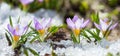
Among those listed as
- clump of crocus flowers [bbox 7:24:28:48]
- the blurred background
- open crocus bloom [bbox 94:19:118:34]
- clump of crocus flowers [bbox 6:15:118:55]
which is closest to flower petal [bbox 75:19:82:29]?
clump of crocus flowers [bbox 6:15:118:55]

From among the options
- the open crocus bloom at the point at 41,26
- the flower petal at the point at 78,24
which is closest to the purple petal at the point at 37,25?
the open crocus bloom at the point at 41,26

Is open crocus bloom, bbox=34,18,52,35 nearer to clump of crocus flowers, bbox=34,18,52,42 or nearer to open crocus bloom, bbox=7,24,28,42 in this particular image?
clump of crocus flowers, bbox=34,18,52,42

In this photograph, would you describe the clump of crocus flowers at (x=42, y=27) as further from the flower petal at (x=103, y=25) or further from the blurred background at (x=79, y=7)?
the blurred background at (x=79, y=7)

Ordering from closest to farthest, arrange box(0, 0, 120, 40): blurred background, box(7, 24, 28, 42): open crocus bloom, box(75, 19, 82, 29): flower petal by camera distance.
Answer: box(7, 24, 28, 42): open crocus bloom, box(75, 19, 82, 29): flower petal, box(0, 0, 120, 40): blurred background

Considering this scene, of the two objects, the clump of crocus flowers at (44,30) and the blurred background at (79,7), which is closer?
the clump of crocus flowers at (44,30)

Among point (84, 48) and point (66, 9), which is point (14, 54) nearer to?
point (84, 48)

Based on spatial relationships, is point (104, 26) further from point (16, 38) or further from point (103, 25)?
point (16, 38)

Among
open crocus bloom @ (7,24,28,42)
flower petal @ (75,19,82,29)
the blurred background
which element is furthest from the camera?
the blurred background

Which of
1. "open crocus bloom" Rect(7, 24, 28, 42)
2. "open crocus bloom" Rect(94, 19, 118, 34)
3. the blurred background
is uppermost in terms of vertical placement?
"open crocus bloom" Rect(7, 24, 28, 42)

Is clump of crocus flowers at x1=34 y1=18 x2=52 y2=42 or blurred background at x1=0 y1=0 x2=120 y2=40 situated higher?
clump of crocus flowers at x1=34 y1=18 x2=52 y2=42
